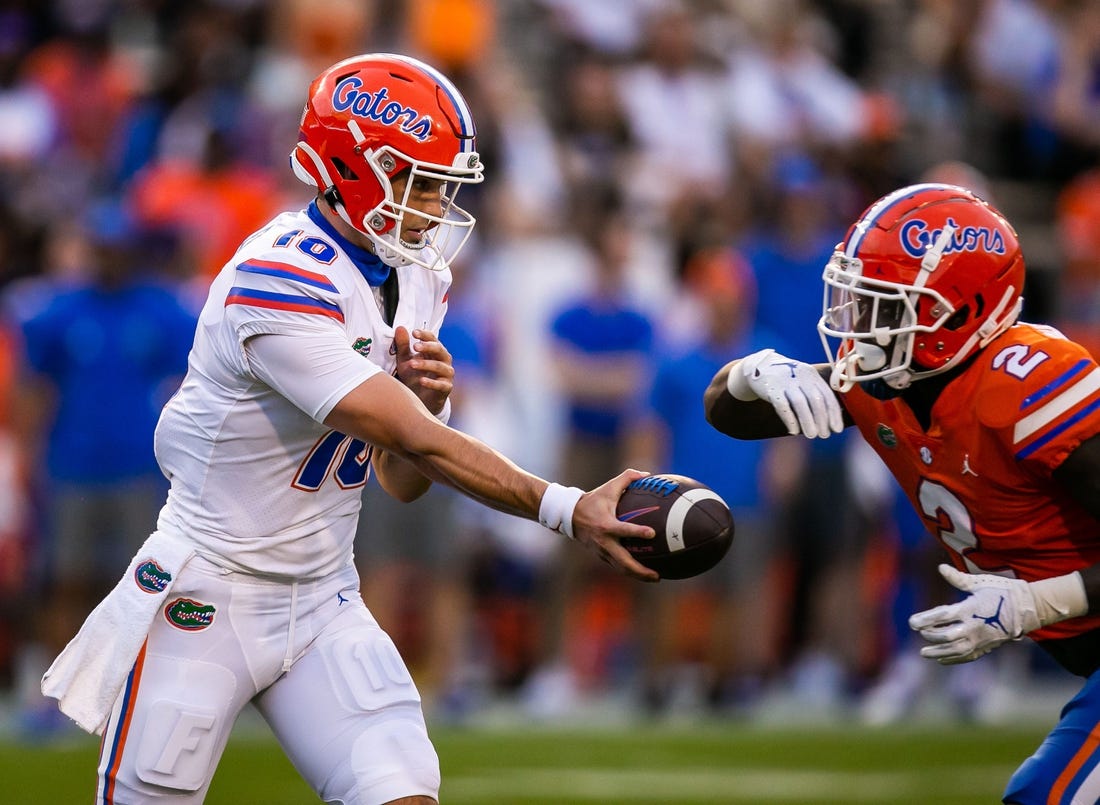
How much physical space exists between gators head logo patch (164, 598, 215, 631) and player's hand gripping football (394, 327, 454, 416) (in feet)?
2.13

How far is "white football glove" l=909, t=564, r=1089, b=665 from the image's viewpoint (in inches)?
135

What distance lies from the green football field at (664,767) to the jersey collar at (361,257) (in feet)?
8.78

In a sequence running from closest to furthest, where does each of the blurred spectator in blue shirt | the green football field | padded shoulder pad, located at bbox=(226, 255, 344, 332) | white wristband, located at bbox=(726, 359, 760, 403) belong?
padded shoulder pad, located at bbox=(226, 255, 344, 332)
white wristband, located at bbox=(726, 359, 760, 403)
the green football field
the blurred spectator in blue shirt

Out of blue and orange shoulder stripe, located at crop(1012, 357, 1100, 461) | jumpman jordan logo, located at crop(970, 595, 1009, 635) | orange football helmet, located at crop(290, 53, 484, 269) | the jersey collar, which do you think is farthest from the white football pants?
blue and orange shoulder stripe, located at crop(1012, 357, 1100, 461)

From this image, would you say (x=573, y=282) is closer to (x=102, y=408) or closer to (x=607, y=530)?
(x=102, y=408)

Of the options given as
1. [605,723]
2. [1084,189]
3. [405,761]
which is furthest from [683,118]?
[405,761]

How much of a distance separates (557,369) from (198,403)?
15.4 ft

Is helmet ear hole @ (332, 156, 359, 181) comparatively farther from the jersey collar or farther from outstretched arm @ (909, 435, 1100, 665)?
outstretched arm @ (909, 435, 1100, 665)

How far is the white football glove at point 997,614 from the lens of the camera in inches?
135

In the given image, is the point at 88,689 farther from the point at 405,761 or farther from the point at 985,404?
the point at 985,404

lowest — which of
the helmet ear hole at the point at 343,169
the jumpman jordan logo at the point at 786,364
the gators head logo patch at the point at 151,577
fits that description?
the gators head logo patch at the point at 151,577

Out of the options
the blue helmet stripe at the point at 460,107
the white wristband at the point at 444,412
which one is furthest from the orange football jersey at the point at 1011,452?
the blue helmet stripe at the point at 460,107

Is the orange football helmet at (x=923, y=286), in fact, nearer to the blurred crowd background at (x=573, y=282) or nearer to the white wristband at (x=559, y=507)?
the white wristband at (x=559, y=507)

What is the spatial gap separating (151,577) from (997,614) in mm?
1751
